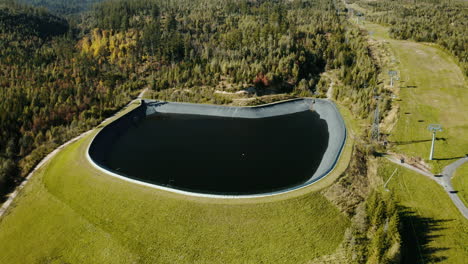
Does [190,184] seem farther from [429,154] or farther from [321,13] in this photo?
[321,13]

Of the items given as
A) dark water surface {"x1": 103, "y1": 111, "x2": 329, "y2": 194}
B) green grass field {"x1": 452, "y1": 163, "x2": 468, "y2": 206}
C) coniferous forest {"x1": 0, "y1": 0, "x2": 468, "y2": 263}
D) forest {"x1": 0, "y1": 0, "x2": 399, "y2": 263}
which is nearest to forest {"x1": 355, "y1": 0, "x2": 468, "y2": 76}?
coniferous forest {"x1": 0, "y1": 0, "x2": 468, "y2": 263}

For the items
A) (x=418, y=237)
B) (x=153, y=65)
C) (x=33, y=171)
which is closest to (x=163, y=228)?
(x=418, y=237)

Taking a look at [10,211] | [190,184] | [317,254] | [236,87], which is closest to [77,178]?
[10,211]

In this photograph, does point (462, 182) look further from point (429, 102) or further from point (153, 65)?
point (153, 65)

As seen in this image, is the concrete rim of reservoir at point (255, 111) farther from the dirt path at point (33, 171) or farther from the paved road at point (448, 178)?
the paved road at point (448, 178)

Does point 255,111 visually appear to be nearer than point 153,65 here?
Yes
